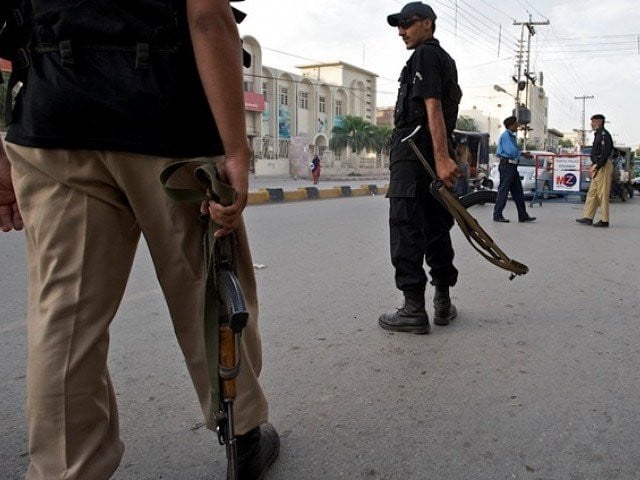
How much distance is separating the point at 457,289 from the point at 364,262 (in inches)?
50.2

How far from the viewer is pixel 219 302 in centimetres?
153

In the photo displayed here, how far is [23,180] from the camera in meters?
1.52

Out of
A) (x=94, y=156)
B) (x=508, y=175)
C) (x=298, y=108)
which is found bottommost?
(x=508, y=175)

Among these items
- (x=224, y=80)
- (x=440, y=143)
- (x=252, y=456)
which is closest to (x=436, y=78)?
(x=440, y=143)

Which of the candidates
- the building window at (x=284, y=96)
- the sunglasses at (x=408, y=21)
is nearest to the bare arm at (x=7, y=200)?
the sunglasses at (x=408, y=21)

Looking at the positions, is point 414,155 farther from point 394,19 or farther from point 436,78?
point 394,19

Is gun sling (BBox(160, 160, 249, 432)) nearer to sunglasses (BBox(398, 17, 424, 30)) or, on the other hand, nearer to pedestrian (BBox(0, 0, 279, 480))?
pedestrian (BBox(0, 0, 279, 480))

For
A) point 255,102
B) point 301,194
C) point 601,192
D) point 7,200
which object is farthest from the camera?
point 255,102

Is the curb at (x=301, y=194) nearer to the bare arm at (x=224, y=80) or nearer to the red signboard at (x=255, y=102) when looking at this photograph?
the bare arm at (x=224, y=80)

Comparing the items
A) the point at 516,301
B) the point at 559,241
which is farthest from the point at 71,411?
the point at 559,241

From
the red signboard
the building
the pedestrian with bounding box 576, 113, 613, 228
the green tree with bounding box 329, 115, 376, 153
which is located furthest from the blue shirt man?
the green tree with bounding box 329, 115, 376, 153

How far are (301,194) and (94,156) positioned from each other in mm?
13681

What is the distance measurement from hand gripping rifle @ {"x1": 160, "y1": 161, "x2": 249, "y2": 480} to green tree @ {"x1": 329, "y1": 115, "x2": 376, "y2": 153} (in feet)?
178

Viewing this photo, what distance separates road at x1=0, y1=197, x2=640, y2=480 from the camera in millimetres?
1971
